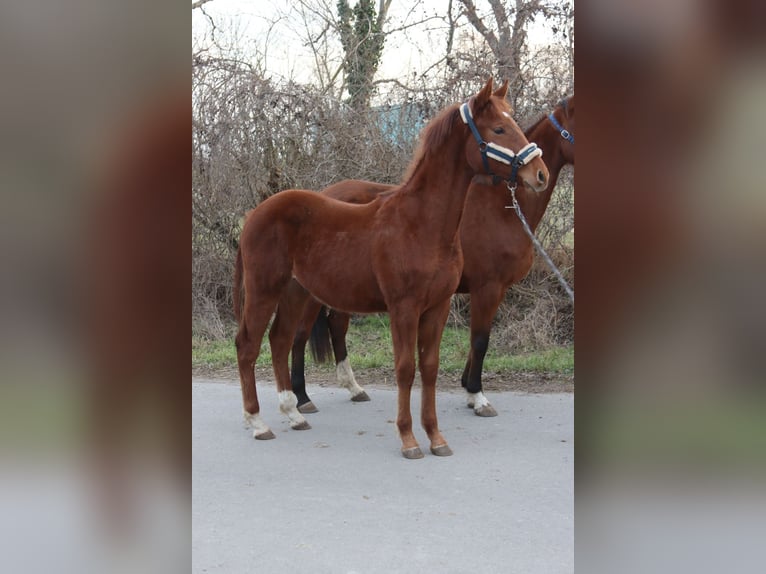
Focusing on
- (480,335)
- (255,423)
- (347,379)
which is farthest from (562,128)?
(255,423)

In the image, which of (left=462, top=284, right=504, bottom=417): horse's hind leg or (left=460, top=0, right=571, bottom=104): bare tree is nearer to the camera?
(left=462, top=284, right=504, bottom=417): horse's hind leg

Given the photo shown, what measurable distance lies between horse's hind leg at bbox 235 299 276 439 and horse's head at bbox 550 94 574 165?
2.31 metres

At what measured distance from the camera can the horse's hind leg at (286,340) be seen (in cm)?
443

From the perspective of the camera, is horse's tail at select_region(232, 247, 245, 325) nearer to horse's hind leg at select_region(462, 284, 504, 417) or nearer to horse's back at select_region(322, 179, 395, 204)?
horse's back at select_region(322, 179, 395, 204)

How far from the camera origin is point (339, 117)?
756cm

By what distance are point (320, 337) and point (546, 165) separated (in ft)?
7.15

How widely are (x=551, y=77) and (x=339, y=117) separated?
2.45 meters

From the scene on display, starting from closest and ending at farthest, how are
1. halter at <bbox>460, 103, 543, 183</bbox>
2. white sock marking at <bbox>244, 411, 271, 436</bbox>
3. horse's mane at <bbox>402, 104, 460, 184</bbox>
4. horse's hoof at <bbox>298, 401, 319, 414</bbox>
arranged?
halter at <bbox>460, 103, 543, 183</bbox> < horse's mane at <bbox>402, 104, 460, 184</bbox> < white sock marking at <bbox>244, 411, 271, 436</bbox> < horse's hoof at <bbox>298, 401, 319, 414</bbox>

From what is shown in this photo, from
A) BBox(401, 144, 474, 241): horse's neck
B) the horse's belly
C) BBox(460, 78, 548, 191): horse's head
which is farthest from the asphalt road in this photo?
BBox(460, 78, 548, 191): horse's head

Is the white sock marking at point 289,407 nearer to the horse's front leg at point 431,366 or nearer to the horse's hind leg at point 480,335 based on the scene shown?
the horse's front leg at point 431,366

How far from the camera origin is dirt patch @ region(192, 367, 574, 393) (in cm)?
548

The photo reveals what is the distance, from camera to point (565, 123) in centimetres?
455
